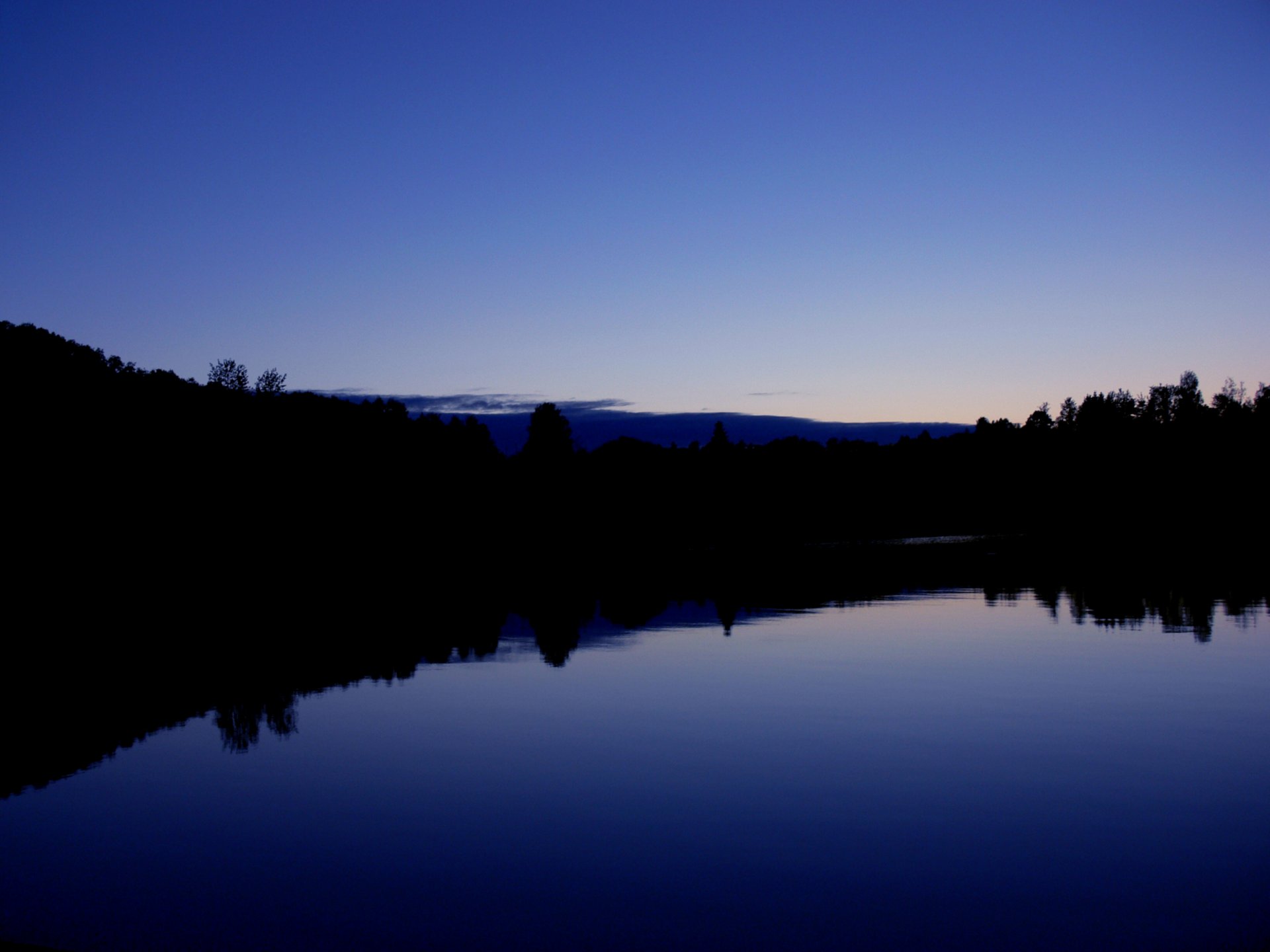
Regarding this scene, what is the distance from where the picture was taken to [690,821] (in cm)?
1238

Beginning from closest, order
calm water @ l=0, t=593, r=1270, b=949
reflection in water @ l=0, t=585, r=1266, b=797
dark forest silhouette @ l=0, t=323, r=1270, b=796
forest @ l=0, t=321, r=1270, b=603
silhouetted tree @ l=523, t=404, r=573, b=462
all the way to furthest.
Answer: calm water @ l=0, t=593, r=1270, b=949
reflection in water @ l=0, t=585, r=1266, b=797
dark forest silhouette @ l=0, t=323, r=1270, b=796
forest @ l=0, t=321, r=1270, b=603
silhouetted tree @ l=523, t=404, r=573, b=462

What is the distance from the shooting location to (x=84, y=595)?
5059 centimetres

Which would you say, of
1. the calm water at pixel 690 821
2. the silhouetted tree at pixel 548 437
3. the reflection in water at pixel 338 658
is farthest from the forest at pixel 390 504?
the calm water at pixel 690 821

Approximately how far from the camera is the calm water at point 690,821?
947 centimetres

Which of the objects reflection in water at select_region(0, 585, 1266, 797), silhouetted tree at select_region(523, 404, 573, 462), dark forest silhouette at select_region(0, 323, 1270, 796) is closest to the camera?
reflection in water at select_region(0, 585, 1266, 797)

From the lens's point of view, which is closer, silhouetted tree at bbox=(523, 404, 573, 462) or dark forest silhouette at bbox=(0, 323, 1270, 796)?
dark forest silhouette at bbox=(0, 323, 1270, 796)

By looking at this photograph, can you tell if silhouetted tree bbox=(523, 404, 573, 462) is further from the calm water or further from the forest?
the calm water

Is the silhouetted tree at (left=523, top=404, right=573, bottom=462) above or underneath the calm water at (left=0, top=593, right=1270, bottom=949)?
above

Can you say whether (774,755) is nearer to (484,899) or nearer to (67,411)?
(484,899)

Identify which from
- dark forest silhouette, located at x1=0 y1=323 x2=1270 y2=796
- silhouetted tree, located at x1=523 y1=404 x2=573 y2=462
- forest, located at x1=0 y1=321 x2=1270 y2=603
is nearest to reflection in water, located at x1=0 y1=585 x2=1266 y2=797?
dark forest silhouette, located at x1=0 y1=323 x2=1270 y2=796

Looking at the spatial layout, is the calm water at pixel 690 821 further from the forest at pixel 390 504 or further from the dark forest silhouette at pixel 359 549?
the forest at pixel 390 504

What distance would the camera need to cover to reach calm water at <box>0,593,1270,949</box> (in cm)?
947

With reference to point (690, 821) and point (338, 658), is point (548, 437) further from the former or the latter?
point (690, 821)

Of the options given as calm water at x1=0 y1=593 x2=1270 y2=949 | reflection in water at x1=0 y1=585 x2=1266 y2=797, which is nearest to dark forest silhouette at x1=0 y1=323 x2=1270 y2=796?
reflection in water at x1=0 y1=585 x2=1266 y2=797
